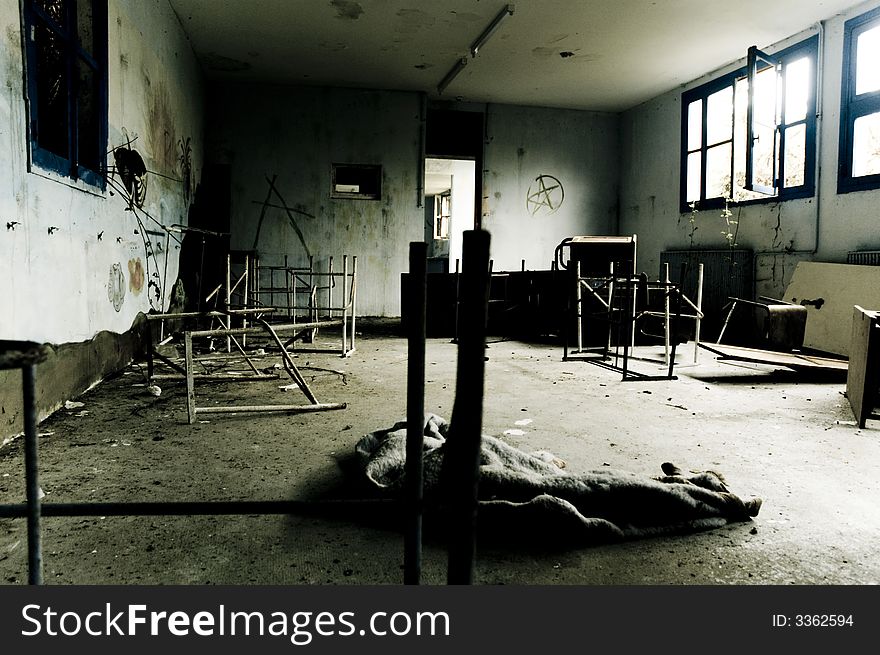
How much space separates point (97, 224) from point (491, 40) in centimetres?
569

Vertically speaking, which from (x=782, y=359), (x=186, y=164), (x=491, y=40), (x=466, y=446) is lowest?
(x=782, y=359)

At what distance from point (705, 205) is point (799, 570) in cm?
845

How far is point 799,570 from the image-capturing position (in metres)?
1.79

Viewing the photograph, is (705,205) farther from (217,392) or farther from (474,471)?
(474,471)

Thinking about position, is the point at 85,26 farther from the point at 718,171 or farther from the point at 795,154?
the point at 718,171

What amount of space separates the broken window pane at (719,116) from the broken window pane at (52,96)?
8.14 meters

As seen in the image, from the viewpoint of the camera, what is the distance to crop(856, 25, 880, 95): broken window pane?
6570mm

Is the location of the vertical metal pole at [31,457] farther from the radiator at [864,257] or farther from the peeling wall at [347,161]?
the peeling wall at [347,161]

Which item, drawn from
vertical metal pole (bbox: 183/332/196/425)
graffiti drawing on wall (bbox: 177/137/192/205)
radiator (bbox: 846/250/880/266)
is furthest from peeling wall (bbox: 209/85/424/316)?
vertical metal pole (bbox: 183/332/196/425)

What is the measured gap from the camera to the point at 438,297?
7.89 m

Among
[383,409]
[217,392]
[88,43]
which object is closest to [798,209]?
[383,409]

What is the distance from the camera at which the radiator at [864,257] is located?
647 cm

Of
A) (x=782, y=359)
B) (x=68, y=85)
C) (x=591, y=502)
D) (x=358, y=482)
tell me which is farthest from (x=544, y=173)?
(x=591, y=502)

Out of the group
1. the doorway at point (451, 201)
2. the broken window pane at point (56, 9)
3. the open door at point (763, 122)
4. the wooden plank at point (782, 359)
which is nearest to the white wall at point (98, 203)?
the broken window pane at point (56, 9)
